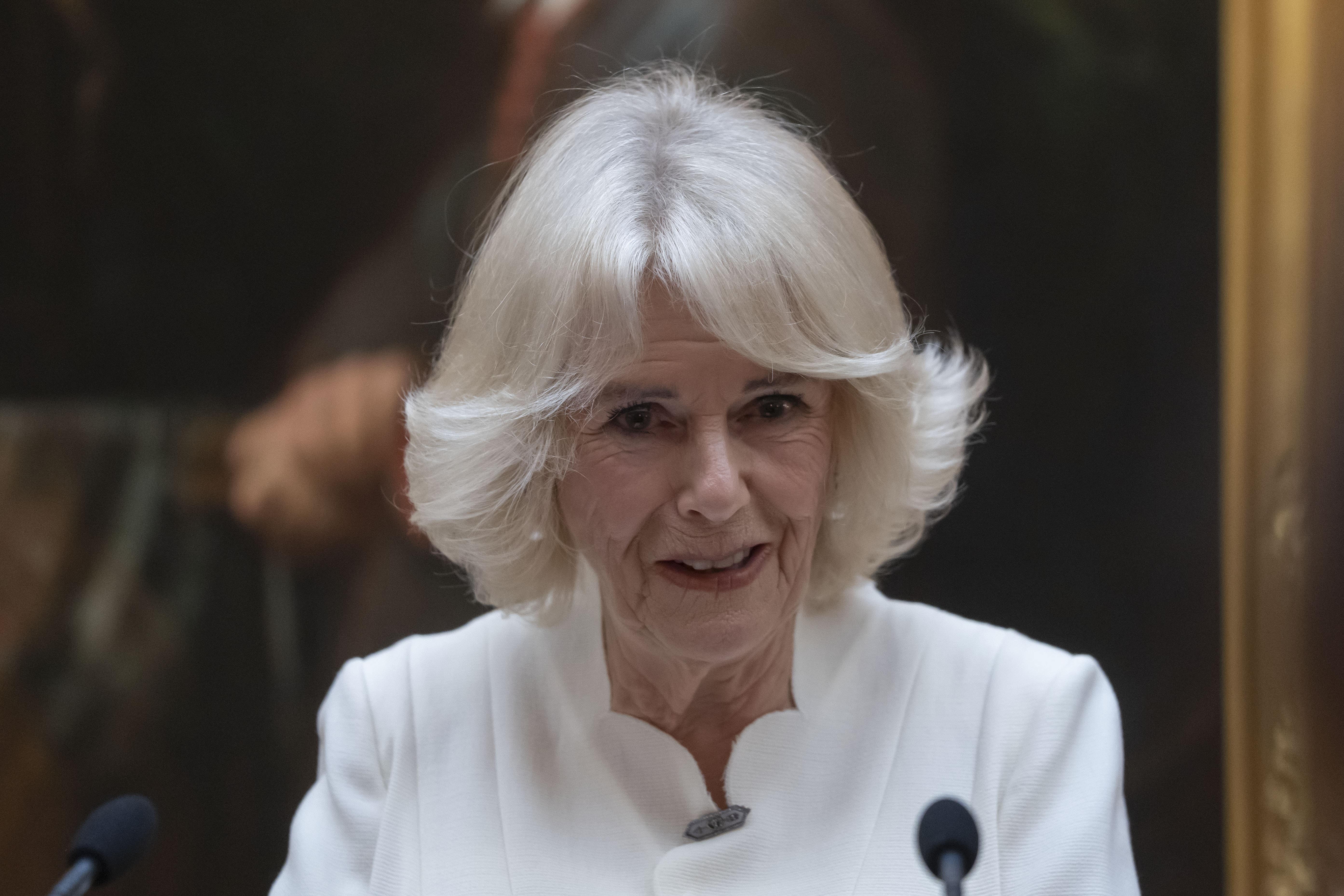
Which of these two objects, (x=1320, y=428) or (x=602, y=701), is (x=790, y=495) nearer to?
(x=602, y=701)

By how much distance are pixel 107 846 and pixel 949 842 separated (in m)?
0.85

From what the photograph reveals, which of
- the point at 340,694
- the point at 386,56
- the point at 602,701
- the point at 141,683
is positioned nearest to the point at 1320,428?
Answer: the point at 602,701

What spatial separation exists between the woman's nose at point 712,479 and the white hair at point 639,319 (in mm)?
120

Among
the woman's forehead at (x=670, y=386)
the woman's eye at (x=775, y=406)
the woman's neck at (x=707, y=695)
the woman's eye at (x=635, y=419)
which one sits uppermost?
the woman's forehead at (x=670, y=386)

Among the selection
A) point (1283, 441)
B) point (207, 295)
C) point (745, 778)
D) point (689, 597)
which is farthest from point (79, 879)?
point (1283, 441)

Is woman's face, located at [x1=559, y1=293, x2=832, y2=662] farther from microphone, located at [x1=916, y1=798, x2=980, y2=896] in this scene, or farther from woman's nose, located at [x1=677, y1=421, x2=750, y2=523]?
microphone, located at [x1=916, y1=798, x2=980, y2=896]

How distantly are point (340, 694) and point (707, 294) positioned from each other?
92 cm

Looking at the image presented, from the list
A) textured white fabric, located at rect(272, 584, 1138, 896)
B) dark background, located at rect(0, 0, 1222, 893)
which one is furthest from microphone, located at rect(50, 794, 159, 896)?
dark background, located at rect(0, 0, 1222, 893)

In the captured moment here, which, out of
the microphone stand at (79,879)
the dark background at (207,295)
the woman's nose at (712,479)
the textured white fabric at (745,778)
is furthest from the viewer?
the dark background at (207,295)

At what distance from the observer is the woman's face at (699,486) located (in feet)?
5.06

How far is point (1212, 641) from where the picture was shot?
299 centimetres

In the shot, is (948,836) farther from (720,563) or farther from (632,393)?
(632,393)

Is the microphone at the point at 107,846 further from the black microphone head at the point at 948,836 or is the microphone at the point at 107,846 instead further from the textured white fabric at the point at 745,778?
the black microphone head at the point at 948,836

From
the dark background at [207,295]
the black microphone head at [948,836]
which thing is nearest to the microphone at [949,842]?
the black microphone head at [948,836]
